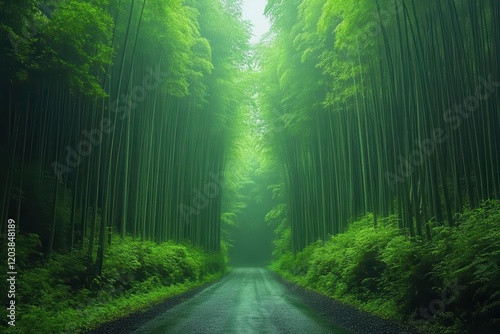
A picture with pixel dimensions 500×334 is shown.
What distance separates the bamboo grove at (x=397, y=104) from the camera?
15.9 ft

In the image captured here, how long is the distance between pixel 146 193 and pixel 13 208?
3251 millimetres

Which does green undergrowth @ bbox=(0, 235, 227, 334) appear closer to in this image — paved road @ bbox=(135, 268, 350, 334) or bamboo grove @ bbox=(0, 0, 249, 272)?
bamboo grove @ bbox=(0, 0, 249, 272)

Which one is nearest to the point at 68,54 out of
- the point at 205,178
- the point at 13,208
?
the point at 13,208

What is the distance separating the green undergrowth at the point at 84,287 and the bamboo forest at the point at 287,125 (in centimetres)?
3

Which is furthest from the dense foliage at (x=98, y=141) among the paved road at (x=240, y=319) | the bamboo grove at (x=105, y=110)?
the paved road at (x=240, y=319)

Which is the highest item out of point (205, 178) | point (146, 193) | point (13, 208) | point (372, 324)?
point (205, 178)

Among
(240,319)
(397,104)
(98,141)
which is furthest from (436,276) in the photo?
(98,141)

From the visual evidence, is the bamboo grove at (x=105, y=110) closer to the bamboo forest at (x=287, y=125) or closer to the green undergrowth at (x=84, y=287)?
the bamboo forest at (x=287, y=125)

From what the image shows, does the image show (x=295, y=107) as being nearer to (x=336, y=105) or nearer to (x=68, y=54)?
(x=336, y=105)

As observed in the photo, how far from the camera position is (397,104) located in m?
6.21

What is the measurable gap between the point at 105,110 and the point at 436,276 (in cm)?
582

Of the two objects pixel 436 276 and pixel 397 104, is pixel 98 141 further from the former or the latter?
pixel 436 276

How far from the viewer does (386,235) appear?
19.9 ft

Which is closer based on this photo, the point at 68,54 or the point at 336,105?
the point at 68,54
